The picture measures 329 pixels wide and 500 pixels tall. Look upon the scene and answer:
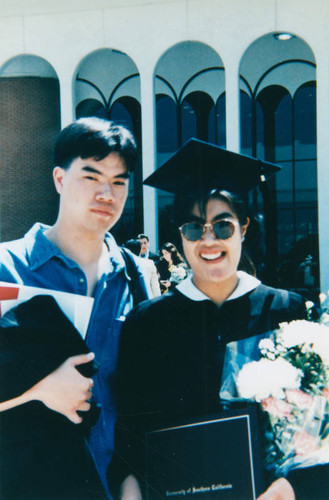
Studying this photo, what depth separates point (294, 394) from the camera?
64.5 inches

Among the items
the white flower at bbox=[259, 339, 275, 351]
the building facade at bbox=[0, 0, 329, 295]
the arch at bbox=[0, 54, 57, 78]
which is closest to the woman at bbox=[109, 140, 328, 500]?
the white flower at bbox=[259, 339, 275, 351]

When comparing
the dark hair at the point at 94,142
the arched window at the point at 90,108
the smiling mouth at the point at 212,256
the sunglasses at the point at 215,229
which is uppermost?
the arched window at the point at 90,108

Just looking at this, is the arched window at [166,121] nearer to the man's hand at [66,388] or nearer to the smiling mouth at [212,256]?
the smiling mouth at [212,256]

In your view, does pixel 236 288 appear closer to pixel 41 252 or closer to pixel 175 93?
pixel 41 252

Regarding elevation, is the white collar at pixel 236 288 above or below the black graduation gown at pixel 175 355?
above

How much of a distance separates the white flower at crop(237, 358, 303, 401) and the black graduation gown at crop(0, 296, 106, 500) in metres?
0.55

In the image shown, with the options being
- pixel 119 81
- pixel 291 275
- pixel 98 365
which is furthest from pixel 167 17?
pixel 98 365

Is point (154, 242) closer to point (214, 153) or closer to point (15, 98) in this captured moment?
point (15, 98)

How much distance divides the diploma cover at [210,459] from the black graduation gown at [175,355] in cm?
11

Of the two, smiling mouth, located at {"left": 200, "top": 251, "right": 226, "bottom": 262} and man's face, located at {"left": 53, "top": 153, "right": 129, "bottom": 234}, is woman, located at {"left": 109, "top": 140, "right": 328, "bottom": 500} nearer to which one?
smiling mouth, located at {"left": 200, "top": 251, "right": 226, "bottom": 262}

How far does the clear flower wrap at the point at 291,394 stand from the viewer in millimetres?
1642

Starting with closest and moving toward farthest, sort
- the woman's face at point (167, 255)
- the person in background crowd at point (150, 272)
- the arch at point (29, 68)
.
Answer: the person in background crowd at point (150, 272) < the woman's face at point (167, 255) < the arch at point (29, 68)

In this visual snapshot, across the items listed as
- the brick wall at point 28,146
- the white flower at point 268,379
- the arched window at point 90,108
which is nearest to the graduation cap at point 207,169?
the white flower at point 268,379

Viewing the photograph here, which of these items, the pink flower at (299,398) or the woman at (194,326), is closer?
the pink flower at (299,398)
